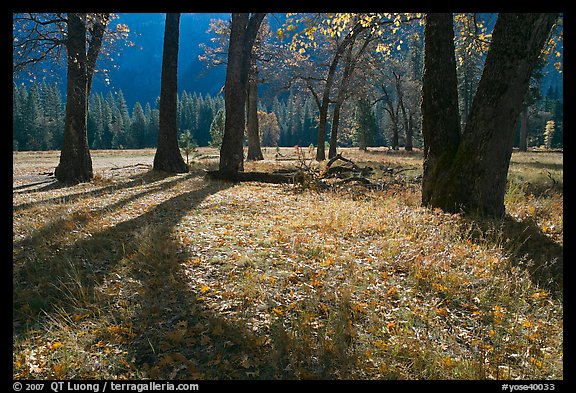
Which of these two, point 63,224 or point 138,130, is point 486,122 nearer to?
point 63,224

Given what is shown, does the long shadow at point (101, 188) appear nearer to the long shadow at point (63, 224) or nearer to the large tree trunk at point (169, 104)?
the long shadow at point (63, 224)

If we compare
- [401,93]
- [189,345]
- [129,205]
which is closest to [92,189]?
[129,205]

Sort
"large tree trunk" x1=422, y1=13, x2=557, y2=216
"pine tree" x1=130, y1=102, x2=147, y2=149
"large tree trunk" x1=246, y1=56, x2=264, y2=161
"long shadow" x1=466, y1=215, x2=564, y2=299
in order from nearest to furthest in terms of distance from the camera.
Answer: "long shadow" x1=466, y1=215, x2=564, y2=299 → "large tree trunk" x1=422, y1=13, x2=557, y2=216 → "large tree trunk" x1=246, y1=56, x2=264, y2=161 → "pine tree" x1=130, y1=102, x2=147, y2=149

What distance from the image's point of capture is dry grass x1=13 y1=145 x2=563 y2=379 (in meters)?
3.14

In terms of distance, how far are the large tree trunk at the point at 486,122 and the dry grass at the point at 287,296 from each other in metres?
0.68

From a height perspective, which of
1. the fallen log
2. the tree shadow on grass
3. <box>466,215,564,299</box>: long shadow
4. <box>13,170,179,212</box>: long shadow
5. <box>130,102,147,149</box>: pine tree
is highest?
<box>130,102,147,149</box>: pine tree

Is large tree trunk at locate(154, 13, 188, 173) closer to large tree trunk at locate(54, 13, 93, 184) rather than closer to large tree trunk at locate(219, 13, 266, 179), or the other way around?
large tree trunk at locate(219, 13, 266, 179)

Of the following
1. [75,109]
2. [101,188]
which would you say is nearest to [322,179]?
[101,188]

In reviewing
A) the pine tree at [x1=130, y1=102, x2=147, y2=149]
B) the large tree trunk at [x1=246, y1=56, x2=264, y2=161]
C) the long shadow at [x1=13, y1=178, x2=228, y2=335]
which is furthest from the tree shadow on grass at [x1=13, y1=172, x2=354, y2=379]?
the pine tree at [x1=130, y1=102, x2=147, y2=149]

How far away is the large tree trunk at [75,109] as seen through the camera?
36.2ft

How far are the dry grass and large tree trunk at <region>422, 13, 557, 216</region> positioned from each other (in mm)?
682

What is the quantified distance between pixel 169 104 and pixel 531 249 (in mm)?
14151

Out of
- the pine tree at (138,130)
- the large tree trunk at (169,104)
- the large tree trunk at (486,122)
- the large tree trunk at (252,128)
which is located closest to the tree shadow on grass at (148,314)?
the large tree trunk at (486,122)

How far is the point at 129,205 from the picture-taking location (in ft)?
27.3
